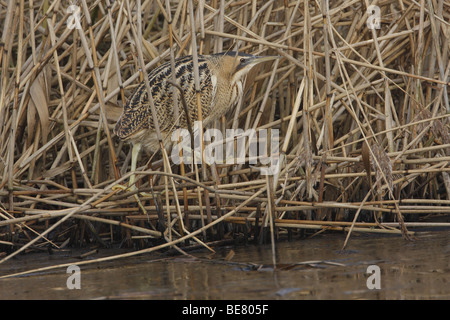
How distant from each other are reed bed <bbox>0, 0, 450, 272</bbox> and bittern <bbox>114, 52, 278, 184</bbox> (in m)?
0.09

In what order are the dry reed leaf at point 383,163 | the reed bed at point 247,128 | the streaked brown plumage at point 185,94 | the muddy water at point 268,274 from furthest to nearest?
the streaked brown plumage at point 185,94
the reed bed at point 247,128
the dry reed leaf at point 383,163
the muddy water at point 268,274

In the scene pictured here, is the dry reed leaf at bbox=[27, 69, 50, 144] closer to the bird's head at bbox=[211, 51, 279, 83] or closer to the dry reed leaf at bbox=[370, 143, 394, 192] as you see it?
the bird's head at bbox=[211, 51, 279, 83]

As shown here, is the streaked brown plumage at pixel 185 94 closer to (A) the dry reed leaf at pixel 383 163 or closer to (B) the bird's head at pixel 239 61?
(B) the bird's head at pixel 239 61

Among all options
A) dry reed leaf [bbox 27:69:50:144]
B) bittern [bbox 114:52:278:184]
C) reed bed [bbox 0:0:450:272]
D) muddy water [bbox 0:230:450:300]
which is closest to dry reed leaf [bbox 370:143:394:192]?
reed bed [bbox 0:0:450:272]

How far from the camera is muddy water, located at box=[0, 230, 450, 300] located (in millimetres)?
2279

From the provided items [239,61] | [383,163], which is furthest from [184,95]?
[383,163]

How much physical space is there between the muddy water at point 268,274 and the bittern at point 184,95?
2.24 ft

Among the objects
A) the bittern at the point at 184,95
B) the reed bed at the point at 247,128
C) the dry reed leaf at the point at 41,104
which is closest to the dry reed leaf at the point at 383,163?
the reed bed at the point at 247,128

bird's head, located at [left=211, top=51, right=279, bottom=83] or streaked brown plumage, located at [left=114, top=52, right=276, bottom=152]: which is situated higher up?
bird's head, located at [left=211, top=51, right=279, bottom=83]

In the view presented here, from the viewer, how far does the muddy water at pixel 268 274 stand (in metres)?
2.28

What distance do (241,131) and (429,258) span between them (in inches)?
49.6

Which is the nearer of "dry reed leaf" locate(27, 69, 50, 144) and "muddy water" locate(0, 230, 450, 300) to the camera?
A: "muddy water" locate(0, 230, 450, 300)

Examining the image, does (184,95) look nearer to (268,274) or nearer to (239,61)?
(239,61)

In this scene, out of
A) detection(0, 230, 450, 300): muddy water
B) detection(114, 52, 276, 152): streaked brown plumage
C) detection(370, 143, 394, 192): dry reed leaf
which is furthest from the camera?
detection(114, 52, 276, 152): streaked brown plumage
